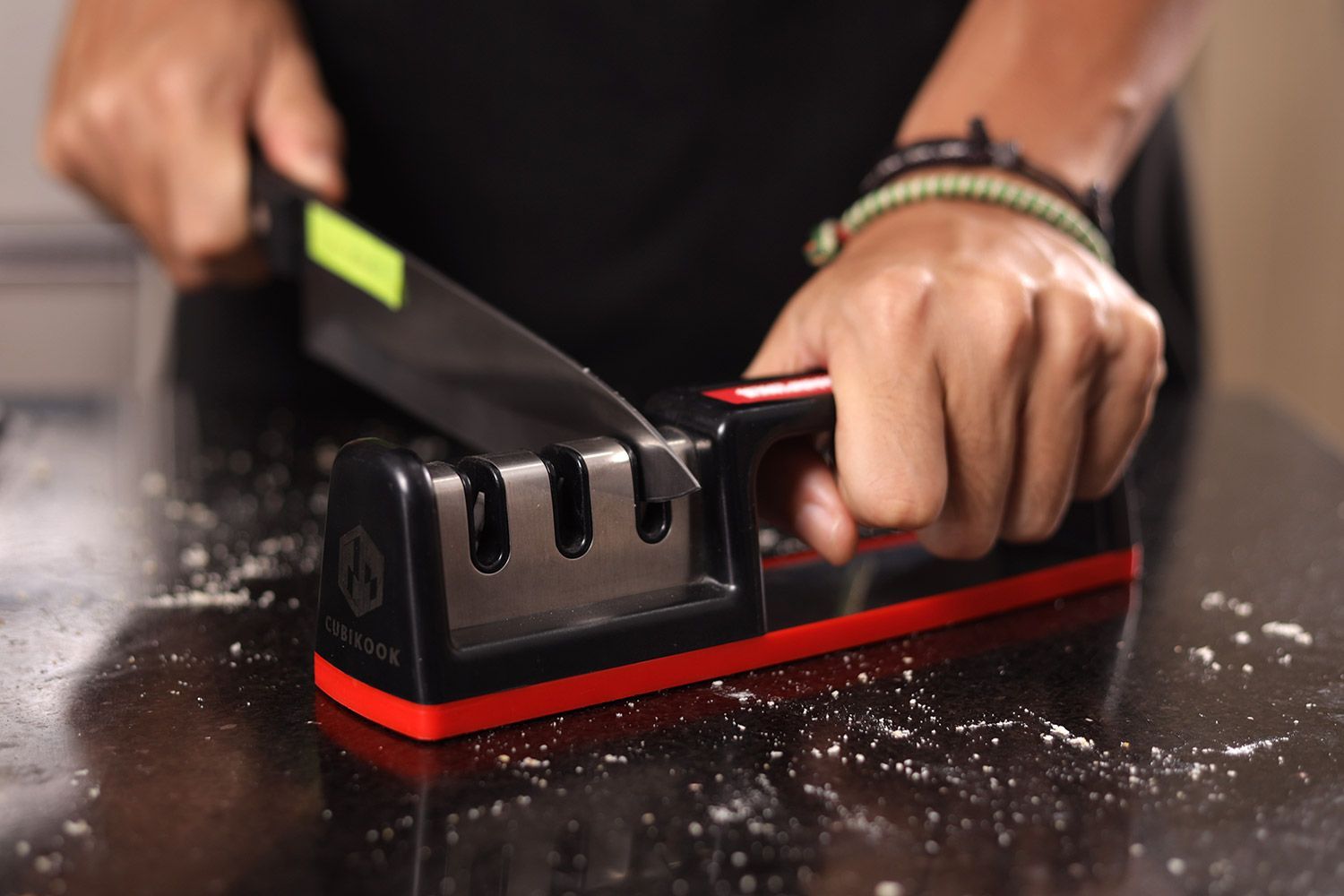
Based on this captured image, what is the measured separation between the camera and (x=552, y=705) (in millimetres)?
618

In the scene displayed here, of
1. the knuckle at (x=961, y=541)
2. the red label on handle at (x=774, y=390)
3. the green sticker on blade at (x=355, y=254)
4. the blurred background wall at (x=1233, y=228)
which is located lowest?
the blurred background wall at (x=1233, y=228)

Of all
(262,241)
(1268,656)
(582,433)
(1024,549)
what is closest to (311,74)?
(262,241)

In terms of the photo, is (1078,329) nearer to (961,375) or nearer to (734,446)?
(961,375)

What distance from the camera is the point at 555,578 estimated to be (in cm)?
62

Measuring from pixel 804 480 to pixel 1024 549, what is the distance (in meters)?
0.21

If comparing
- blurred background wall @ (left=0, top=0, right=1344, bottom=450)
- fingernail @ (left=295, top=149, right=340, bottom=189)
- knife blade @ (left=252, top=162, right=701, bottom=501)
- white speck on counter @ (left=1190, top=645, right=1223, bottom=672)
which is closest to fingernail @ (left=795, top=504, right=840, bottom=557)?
knife blade @ (left=252, top=162, right=701, bottom=501)

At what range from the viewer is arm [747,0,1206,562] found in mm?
697

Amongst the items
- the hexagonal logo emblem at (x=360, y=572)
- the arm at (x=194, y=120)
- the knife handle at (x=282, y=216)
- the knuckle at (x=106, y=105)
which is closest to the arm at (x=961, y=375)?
the hexagonal logo emblem at (x=360, y=572)

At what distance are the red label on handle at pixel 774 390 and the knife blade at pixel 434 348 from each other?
54mm

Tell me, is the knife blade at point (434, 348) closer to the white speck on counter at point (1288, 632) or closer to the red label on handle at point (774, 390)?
the red label on handle at point (774, 390)

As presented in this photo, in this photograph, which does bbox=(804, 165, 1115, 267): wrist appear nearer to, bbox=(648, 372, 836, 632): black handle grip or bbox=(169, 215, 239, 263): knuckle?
bbox=(648, 372, 836, 632): black handle grip

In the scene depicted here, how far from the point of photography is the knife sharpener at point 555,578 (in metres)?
0.58

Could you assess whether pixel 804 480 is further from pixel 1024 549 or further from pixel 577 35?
pixel 577 35

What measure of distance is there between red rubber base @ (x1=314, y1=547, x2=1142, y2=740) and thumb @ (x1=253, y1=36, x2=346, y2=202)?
0.67m
